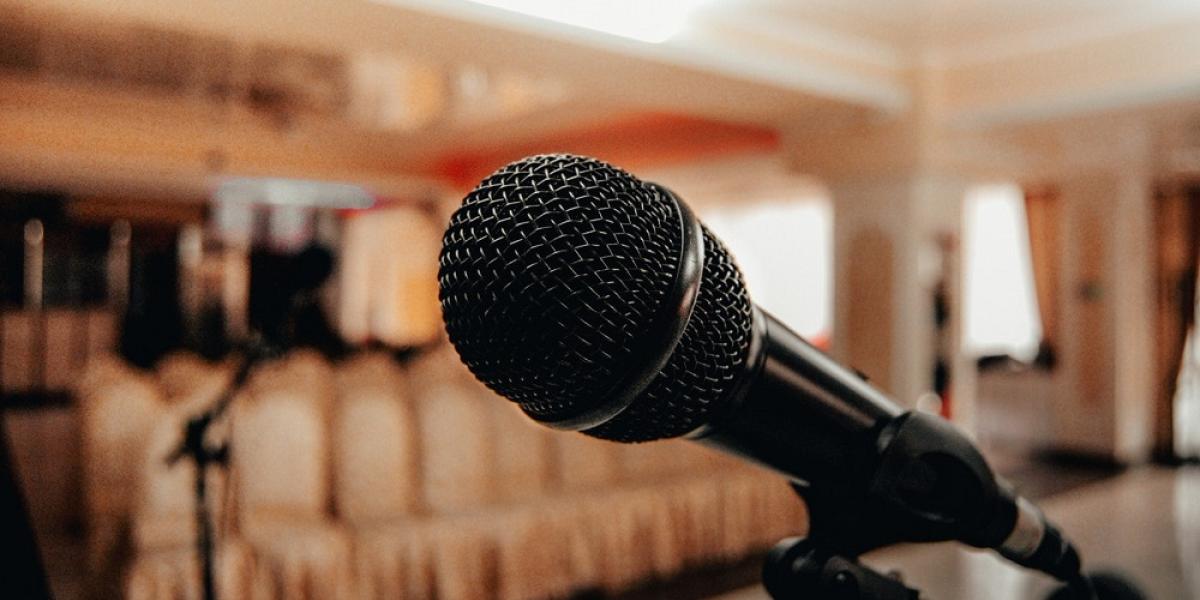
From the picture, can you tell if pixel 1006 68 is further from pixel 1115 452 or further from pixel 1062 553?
pixel 1062 553

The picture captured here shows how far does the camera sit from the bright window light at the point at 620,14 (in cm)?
318

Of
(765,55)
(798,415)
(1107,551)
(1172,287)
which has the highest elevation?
(765,55)

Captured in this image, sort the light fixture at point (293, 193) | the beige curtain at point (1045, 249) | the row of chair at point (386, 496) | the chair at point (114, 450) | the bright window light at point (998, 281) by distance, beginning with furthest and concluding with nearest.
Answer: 1. the bright window light at point (998, 281)
2. the light fixture at point (293, 193)
3. the beige curtain at point (1045, 249)
4. the chair at point (114, 450)
5. the row of chair at point (386, 496)

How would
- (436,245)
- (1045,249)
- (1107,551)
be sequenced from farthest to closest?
(436,245), (1045,249), (1107,551)

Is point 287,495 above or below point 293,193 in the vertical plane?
below

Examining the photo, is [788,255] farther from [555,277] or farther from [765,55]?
[555,277]

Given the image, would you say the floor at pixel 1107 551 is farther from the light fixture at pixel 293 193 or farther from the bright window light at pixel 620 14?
the light fixture at pixel 293 193

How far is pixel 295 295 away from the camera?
6.61ft

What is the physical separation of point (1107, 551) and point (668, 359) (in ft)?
15.5

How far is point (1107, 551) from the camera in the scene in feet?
14.4

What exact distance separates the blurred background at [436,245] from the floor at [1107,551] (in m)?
0.03

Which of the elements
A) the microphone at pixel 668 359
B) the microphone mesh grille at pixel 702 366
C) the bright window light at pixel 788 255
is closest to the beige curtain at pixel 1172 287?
the bright window light at pixel 788 255

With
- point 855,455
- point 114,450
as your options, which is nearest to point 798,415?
point 855,455

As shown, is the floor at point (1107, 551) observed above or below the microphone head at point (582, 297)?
below
